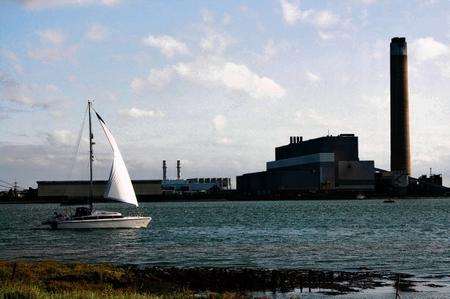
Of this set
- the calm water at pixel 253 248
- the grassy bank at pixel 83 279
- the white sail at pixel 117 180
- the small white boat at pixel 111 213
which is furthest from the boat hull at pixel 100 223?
the grassy bank at pixel 83 279

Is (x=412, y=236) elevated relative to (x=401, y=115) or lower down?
lower down

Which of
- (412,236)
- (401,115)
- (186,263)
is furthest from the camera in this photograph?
(401,115)

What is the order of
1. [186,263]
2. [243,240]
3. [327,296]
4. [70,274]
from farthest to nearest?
[243,240] → [186,263] → [70,274] → [327,296]

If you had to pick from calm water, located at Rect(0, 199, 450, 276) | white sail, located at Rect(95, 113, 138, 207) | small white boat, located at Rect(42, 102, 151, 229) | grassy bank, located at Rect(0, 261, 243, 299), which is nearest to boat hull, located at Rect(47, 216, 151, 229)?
small white boat, located at Rect(42, 102, 151, 229)

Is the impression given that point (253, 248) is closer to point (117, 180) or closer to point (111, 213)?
point (111, 213)

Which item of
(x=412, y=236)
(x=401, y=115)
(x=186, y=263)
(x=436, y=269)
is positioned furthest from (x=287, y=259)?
(x=401, y=115)

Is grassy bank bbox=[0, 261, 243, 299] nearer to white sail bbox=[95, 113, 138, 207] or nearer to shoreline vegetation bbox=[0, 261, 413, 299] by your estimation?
shoreline vegetation bbox=[0, 261, 413, 299]

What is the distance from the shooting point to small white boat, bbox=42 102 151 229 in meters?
76.5

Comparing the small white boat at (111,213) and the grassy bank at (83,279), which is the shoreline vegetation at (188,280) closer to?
the grassy bank at (83,279)

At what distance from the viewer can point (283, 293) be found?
31453mm

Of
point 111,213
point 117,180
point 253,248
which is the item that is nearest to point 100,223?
point 111,213

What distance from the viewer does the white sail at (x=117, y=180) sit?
261 feet

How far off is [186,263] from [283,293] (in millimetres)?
14486

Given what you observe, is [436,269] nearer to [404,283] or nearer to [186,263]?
[404,283]
